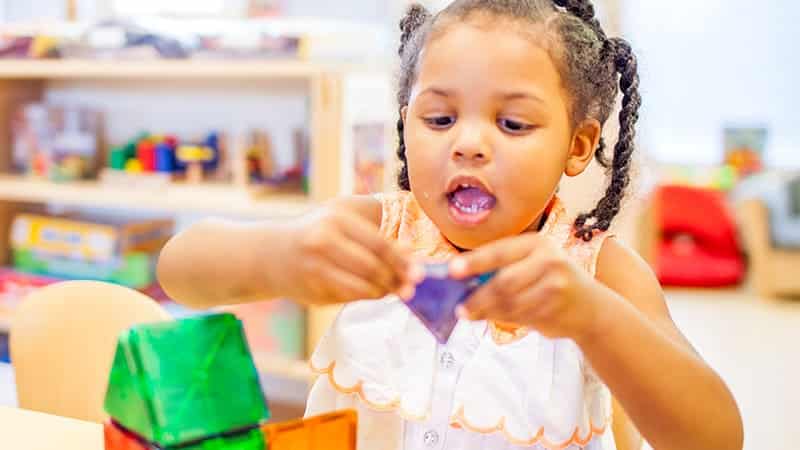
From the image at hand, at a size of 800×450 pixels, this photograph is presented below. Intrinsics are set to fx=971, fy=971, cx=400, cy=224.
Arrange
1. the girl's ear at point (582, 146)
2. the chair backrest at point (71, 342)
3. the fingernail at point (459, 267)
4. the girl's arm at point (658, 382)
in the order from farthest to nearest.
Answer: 1. the chair backrest at point (71, 342)
2. the girl's ear at point (582, 146)
3. the girl's arm at point (658, 382)
4. the fingernail at point (459, 267)

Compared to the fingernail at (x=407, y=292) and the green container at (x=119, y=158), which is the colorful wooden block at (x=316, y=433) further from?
the green container at (x=119, y=158)

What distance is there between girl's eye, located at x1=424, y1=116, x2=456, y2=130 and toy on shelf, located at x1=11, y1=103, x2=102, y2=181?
75.8 inches

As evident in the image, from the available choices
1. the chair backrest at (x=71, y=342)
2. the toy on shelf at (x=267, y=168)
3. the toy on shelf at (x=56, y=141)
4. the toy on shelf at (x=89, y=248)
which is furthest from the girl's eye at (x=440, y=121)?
the toy on shelf at (x=56, y=141)

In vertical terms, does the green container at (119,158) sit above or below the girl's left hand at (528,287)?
below

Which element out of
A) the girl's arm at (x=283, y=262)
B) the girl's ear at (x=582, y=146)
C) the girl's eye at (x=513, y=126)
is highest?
the girl's eye at (x=513, y=126)

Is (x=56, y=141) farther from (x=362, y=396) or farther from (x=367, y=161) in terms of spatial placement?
(x=362, y=396)

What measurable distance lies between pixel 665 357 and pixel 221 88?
2.06 m

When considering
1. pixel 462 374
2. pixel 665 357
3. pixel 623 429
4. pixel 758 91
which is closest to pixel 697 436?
pixel 665 357

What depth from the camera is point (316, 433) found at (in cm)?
60

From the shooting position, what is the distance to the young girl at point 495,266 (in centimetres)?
58

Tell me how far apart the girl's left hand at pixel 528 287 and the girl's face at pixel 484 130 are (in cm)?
16

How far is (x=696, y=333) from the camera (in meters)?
3.53

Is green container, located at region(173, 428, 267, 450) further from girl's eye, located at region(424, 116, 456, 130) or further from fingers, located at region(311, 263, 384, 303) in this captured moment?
girl's eye, located at region(424, 116, 456, 130)

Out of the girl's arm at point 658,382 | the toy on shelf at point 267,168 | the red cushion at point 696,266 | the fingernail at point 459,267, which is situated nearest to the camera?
the fingernail at point 459,267
